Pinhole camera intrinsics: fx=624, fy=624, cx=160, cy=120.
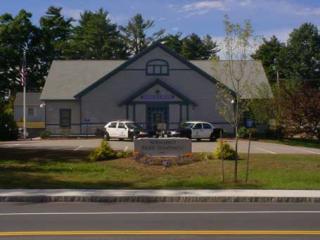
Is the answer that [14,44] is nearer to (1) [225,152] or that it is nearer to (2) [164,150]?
(2) [164,150]

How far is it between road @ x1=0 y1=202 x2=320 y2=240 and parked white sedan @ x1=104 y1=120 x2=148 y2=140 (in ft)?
88.5

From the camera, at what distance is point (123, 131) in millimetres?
42094

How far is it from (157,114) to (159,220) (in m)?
37.0

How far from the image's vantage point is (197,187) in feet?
57.7

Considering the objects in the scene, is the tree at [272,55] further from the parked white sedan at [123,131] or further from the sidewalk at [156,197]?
the sidewalk at [156,197]

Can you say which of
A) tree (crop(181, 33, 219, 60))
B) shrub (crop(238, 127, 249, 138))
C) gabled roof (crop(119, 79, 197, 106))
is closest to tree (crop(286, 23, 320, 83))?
tree (crop(181, 33, 219, 60))

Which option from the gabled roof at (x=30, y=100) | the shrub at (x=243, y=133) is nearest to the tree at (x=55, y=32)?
the gabled roof at (x=30, y=100)

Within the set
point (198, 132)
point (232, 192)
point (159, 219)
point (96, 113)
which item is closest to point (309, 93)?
point (198, 132)

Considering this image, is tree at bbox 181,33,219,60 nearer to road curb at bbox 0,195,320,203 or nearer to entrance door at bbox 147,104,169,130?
entrance door at bbox 147,104,169,130

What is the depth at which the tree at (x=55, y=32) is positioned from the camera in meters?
87.3

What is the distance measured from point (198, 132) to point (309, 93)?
25.5 ft

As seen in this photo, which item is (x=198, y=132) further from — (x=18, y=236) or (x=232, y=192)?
(x=18, y=236)

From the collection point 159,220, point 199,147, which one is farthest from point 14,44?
point 159,220

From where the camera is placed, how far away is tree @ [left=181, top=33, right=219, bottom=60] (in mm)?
104562
